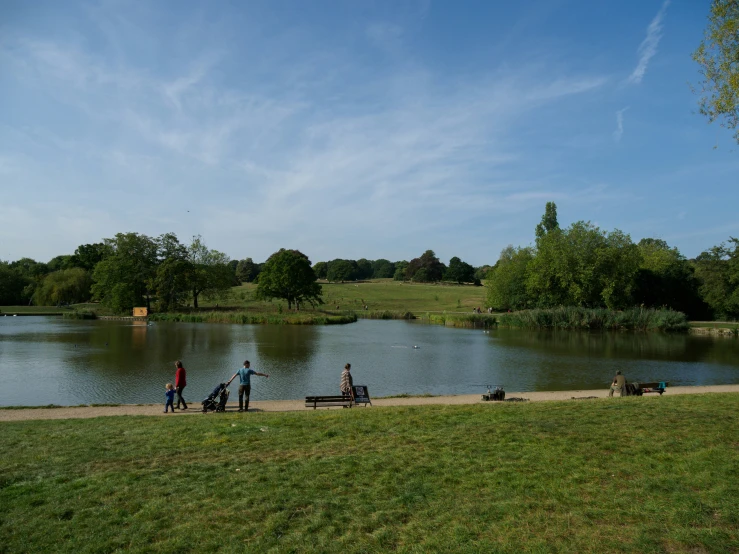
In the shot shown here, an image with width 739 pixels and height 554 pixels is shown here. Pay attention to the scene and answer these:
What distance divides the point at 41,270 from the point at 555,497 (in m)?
132

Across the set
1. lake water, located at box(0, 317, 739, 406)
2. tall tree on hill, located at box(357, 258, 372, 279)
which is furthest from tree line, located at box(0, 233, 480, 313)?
tall tree on hill, located at box(357, 258, 372, 279)

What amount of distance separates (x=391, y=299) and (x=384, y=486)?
9346 cm

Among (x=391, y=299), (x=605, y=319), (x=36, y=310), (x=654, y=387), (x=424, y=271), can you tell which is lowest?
(x=654, y=387)

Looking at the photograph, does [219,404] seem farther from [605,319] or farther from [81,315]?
[81,315]

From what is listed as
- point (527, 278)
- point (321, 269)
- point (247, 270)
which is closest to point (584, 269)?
point (527, 278)

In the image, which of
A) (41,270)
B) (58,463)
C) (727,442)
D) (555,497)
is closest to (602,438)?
(727,442)

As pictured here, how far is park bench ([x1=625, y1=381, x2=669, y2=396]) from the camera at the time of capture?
1784 cm

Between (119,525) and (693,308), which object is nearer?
(119,525)

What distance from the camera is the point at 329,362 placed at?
1216 inches

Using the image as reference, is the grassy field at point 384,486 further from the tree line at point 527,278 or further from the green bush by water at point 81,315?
the green bush by water at point 81,315

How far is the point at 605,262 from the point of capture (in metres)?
65.8

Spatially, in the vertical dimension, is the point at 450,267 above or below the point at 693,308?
above

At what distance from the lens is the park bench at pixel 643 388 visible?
17.8 m

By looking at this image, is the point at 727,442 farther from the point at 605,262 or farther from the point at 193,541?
the point at 605,262
